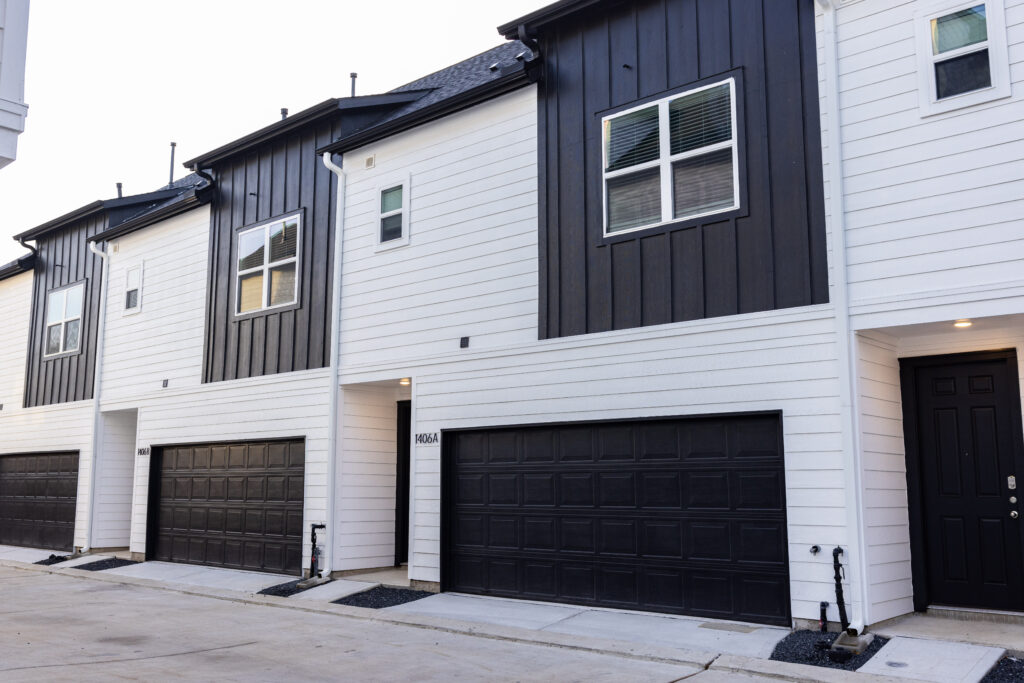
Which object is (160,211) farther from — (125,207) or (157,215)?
(125,207)

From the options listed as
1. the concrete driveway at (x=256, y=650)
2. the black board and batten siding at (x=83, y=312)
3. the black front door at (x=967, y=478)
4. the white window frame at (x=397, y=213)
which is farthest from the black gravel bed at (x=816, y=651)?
the black board and batten siding at (x=83, y=312)

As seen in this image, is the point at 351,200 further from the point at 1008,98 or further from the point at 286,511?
the point at 1008,98

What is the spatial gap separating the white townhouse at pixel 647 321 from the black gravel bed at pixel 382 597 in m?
0.24

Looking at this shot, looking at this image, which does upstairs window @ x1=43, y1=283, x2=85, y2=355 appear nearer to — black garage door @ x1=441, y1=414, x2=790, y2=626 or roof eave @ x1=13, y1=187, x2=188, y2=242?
roof eave @ x1=13, y1=187, x2=188, y2=242

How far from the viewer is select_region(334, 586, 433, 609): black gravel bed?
10.3 m

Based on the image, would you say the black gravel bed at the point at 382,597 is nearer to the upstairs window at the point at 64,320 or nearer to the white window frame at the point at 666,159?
the white window frame at the point at 666,159

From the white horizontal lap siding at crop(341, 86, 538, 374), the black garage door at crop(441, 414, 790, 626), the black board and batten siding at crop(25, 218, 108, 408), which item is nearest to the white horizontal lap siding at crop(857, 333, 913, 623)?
the black garage door at crop(441, 414, 790, 626)

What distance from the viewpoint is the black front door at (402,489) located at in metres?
13.0

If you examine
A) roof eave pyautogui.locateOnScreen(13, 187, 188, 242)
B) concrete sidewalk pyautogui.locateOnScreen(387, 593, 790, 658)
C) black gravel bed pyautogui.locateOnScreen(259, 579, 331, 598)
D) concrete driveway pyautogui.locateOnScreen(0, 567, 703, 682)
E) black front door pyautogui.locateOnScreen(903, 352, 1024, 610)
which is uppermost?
roof eave pyautogui.locateOnScreen(13, 187, 188, 242)

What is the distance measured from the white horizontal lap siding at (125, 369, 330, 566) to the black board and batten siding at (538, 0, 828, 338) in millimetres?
4235

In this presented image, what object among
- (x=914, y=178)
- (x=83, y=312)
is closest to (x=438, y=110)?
(x=914, y=178)

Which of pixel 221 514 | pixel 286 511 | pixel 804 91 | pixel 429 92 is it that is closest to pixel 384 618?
pixel 286 511

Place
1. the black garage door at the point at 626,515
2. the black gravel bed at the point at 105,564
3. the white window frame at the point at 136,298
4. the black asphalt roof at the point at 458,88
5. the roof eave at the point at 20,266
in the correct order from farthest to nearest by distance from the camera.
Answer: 1. the roof eave at the point at 20,266
2. the white window frame at the point at 136,298
3. the black gravel bed at the point at 105,564
4. the black asphalt roof at the point at 458,88
5. the black garage door at the point at 626,515

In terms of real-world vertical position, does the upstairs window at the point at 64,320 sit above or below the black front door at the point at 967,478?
above
